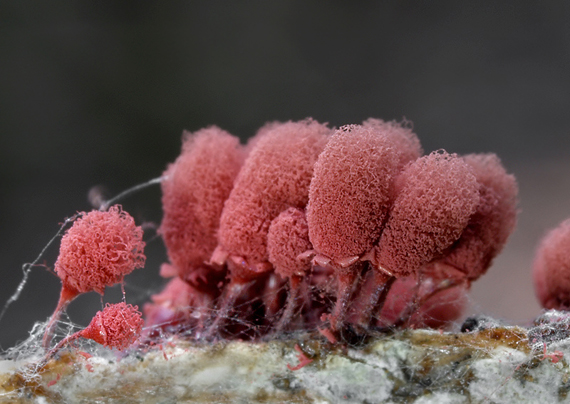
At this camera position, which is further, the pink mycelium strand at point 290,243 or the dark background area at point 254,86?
the dark background area at point 254,86

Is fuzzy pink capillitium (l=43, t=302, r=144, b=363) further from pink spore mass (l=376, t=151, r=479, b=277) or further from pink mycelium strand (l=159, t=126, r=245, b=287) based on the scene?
pink spore mass (l=376, t=151, r=479, b=277)

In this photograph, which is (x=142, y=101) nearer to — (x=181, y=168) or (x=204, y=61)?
(x=204, y=61)

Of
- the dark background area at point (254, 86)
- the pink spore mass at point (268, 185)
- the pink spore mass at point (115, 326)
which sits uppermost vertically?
the dark background area at point (254, 86)

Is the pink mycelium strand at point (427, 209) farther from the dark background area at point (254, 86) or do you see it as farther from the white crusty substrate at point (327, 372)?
the dark background area at point (254, 86)

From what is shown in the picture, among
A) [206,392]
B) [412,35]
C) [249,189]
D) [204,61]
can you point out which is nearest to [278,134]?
[249,189]

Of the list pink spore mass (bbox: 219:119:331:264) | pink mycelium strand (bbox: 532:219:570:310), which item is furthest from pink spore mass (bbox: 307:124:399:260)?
pink mycelium strand (bbox: 532:219:570:310)

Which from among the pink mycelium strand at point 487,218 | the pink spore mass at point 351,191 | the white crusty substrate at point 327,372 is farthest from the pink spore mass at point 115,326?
the pink mycelium strand at point 487,218

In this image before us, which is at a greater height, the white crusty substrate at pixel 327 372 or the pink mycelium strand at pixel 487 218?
the pink mycelium strand at pixel 487 218
